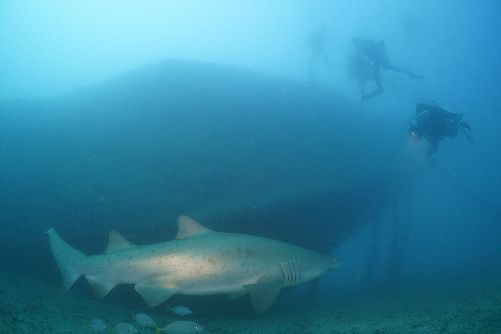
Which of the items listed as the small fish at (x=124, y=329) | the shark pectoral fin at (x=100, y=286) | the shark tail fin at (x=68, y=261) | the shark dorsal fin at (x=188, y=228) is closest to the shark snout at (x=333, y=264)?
the shark dorsal fin at (x=188, y=228)

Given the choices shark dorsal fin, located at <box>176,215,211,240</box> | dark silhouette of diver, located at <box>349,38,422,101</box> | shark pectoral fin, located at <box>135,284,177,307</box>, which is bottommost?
shark pectoral fin, located at <box>135,284,177,307</box>

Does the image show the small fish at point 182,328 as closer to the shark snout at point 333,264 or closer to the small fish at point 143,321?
the small fish at point 143,321

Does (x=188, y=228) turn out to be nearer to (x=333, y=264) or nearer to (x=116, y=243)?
(x=116, y=243)

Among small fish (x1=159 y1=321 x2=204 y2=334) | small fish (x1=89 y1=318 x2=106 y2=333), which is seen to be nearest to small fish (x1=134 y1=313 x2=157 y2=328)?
small fish (x1=159 y1=321 x2=204 y2=334)

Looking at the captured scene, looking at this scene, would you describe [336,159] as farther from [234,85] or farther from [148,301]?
[148,301]

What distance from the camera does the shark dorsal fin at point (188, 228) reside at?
497 cm

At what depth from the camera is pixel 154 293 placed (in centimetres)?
455

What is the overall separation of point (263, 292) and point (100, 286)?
2347mm

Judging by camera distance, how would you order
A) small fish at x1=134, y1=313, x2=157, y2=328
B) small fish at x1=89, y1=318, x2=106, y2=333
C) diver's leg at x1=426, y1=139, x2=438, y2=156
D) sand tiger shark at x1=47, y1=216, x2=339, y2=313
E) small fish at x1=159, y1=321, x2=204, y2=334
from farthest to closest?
diver's leg at x1=426, y1=139, x2=438, y2=156 → sand tiger shark at x1=47, y1=216, x2=339, y2=313 → small fish at x1=134, y1=313, x2=157, y2=328 → small fish at x1=159, y1=321, x2=204, y2=334 → small fish at x1=89, y1=318, x2=106, y2=333

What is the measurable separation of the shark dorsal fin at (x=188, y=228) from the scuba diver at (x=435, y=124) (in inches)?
445

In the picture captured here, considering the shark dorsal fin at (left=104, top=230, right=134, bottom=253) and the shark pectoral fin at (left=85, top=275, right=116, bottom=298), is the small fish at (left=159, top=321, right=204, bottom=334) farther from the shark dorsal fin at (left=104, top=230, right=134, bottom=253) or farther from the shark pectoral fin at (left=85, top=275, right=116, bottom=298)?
the shark dorsal fin at (left=104, top=230, right=134, bottom=253)

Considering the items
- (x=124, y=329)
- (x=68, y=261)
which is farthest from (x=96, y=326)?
(x=68, y=261)

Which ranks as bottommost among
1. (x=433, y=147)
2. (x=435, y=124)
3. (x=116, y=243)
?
(x=116, y=243)

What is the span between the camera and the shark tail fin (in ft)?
16.0
